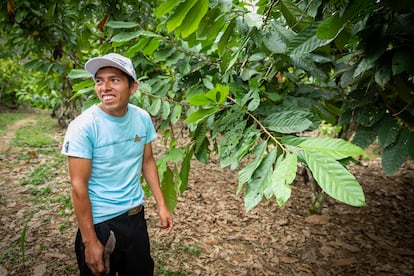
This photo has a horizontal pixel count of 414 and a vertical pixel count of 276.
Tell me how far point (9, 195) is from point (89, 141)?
2509 millimetres

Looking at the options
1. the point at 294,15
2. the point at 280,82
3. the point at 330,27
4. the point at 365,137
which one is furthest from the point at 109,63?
the point at 365,137

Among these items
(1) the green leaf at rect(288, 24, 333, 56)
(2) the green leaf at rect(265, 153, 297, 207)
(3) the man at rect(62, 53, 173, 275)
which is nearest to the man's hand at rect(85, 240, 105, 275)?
(3) the man at rect(62, 53, 173, 275)

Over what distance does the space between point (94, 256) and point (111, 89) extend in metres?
0.71

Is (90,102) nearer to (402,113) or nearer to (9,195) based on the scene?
(402,113)

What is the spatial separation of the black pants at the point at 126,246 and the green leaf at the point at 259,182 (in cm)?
76

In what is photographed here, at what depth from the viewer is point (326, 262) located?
2.27 meters

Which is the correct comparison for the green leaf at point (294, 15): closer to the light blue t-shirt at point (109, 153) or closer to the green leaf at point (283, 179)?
the green leaf at point (283, 179)

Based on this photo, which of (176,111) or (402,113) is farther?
(176,111)

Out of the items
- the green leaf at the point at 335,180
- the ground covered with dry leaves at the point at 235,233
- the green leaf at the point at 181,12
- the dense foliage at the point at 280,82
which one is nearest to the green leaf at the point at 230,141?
the dense foliage at the point at 280,82

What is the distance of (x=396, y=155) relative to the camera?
1259mm

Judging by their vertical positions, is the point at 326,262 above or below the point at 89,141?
below

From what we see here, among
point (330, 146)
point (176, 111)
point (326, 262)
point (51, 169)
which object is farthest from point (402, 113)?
point (51, 169)

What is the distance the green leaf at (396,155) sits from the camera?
1.24 meters

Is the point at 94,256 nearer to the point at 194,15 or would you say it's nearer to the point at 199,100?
the point at 199,100
